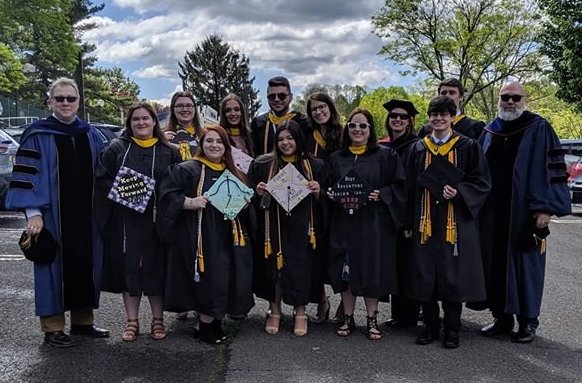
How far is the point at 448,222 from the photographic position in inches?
188

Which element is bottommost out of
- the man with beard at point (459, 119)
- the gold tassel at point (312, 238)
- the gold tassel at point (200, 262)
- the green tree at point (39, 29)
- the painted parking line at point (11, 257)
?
the painted parking line at point (11, 257)

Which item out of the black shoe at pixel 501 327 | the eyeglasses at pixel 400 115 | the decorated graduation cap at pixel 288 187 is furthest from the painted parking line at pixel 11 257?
the black shoe at pixel 501 327

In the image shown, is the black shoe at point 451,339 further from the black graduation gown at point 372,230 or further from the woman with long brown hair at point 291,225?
the woman with long brown hair at point 291,225

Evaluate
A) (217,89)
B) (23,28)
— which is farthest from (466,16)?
(217,89)

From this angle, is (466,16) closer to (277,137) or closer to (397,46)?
(397,46)

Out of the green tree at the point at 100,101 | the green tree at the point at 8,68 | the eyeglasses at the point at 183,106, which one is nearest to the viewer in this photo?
the eyeglasses at the point at 183,106

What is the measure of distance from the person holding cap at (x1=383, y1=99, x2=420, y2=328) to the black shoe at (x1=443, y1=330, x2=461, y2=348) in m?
0.49

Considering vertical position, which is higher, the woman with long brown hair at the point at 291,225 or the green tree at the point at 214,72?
the green tree at the point at 214,72

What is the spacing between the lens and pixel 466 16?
28500 mm

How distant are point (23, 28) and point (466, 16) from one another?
23.7 meters

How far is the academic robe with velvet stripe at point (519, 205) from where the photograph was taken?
4.95 metres

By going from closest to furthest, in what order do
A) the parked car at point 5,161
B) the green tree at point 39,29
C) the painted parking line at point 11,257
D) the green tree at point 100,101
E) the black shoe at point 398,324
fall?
the black shoe at point 398,324, the painted parking line at point 11,257, the parked car at point 5,161, the green tree at point 39,29, the green tree at point 100,101

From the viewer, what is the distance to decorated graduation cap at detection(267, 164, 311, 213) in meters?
4.89

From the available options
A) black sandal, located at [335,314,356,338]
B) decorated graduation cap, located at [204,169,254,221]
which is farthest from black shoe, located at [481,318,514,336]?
decorated graduation cap, located at [204,169,254,221]
